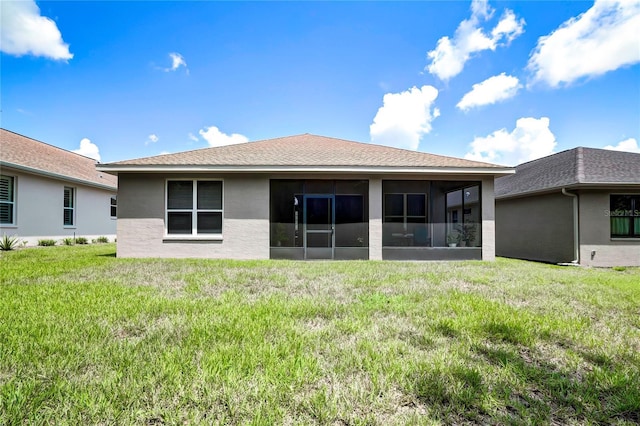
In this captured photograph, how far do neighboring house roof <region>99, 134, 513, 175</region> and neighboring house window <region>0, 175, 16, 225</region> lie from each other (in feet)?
20.9

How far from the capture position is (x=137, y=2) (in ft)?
33.2

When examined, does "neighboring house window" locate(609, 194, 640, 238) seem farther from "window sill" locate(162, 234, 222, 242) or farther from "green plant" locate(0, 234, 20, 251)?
"green plant" locate(0, 234, 20, 251)

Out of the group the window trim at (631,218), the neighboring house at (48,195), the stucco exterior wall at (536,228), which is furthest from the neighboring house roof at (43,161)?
the window trim at (631,218)

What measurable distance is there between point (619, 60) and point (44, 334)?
19.7 m

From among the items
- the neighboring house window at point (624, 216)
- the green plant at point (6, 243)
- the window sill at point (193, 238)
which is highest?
the neighboring house window at point (624, 216)

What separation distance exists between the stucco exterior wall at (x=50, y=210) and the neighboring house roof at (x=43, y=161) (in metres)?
0.48

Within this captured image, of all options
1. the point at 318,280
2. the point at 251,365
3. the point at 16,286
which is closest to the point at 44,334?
the point at 251,365

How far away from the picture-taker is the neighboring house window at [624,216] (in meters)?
11.4

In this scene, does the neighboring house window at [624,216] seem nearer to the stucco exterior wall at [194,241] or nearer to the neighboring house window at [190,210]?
the stucco exterior wall at [194,241]

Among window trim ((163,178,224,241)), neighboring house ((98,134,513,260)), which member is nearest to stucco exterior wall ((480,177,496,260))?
neighboring house ((98,134,513,260))

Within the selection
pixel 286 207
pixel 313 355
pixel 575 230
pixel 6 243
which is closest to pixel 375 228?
pixel 286 207

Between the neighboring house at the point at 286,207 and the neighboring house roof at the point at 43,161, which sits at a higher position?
the neighboring house roof at the point at 43,161

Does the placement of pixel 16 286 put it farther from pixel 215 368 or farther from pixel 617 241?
pixel 617 241

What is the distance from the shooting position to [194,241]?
10.3 metres
